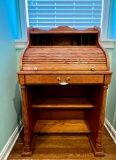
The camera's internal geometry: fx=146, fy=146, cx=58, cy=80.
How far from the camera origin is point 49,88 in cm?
166

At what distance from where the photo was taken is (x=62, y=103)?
149 cm

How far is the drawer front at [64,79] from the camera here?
116 cm

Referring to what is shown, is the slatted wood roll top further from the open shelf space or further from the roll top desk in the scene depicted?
the open shelf space

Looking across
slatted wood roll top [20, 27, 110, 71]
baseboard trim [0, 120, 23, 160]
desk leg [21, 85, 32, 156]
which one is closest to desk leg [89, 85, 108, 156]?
slatted wood roll top [20, 27, 110, 71]

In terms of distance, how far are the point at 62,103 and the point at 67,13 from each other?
1017 millimetres

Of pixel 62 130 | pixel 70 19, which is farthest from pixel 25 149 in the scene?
pixel 70 19

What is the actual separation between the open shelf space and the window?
2.77ft

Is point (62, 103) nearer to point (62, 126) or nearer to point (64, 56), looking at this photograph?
point (62, 126)

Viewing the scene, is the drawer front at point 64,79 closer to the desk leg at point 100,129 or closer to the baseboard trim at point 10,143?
the desk leg at point 100,129

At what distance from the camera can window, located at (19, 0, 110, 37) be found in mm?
1634

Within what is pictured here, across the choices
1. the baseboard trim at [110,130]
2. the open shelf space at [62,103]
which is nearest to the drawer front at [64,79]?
the open shelf space at [62,103]

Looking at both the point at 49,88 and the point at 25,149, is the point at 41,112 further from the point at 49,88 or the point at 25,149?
the point at 25,149

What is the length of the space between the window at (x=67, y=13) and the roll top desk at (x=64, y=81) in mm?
262

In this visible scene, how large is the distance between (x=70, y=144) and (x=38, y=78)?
827mm
